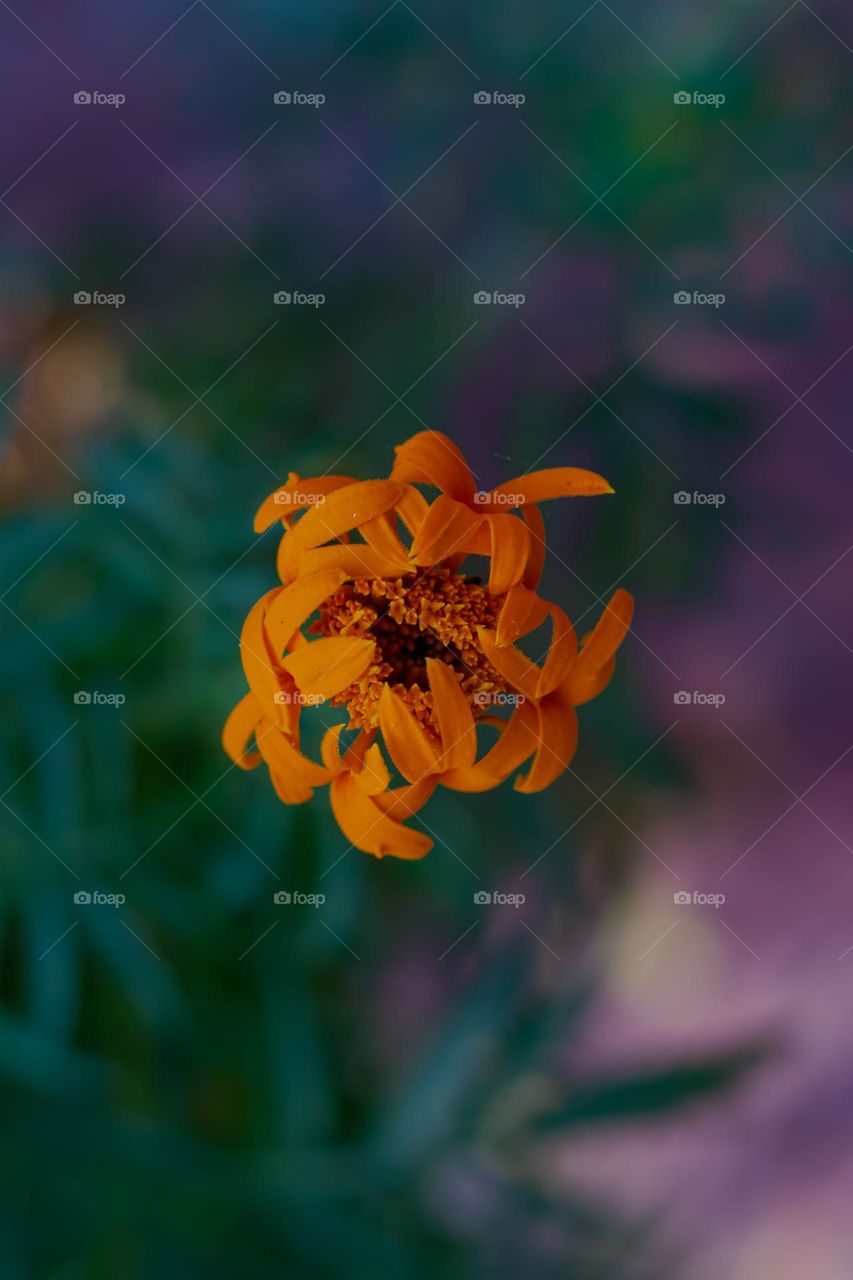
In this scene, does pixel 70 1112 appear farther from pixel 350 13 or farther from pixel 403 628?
pixel 350 13

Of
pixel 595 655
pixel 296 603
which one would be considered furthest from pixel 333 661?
pixel 595 655

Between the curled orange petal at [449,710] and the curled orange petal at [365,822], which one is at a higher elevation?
the curled orange petal at [449,710]

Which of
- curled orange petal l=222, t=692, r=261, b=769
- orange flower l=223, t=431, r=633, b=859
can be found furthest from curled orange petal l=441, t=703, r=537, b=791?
curled orange petal l=222, t=692, r=261, b=769

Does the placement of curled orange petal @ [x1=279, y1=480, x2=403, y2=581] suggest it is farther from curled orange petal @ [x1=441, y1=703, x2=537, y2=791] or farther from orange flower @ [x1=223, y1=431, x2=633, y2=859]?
curled orange petal @ [x1=441, y1=703, x2=537, y2=791]

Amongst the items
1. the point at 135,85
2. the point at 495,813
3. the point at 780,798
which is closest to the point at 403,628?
the point at 495,813

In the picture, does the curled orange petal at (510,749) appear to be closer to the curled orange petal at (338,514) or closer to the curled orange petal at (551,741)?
the curled orange petal at (551,741)

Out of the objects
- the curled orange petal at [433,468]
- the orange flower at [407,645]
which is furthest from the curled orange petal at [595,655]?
the curled orange petal at [433,468]

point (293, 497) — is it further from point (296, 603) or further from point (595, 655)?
point (595, 655)
